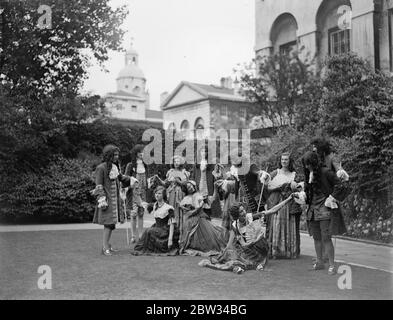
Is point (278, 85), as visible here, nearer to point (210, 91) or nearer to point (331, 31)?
point (331, 31)

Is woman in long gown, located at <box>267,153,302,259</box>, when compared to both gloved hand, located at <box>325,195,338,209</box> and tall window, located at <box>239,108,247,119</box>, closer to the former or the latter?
gloved hand, located at <box>325,195,338,209</box>

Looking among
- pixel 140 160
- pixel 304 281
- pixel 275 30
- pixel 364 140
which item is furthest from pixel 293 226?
pixel 275 30

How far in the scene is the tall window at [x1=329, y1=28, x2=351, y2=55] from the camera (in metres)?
19.1

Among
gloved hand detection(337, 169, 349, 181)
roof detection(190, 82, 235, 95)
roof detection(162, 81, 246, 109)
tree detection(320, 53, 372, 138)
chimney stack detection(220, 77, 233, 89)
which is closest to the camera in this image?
gloved hand detection(337, 169, 349, 181)

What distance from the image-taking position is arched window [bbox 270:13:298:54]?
2077cm

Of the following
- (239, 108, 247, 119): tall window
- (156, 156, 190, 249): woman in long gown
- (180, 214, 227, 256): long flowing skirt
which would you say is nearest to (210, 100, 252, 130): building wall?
(239, 108, 247, 119): tall window

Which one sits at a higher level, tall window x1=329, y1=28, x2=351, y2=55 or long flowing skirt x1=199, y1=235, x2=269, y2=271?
tall window x1=329, y1=28, x2=351, y2=55

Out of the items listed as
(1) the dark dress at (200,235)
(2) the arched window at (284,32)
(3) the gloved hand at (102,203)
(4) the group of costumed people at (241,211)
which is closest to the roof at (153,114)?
(2) the arched window at (284,32)

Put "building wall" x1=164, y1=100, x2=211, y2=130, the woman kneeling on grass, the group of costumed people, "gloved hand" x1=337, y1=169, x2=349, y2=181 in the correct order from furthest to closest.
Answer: "building wall" x1=164, y1=100, x2=211, y2=130, the woman kneeling on grass, the group of costumed people, "gloved hand" x1=337, y1=169, x2=349, y2=181

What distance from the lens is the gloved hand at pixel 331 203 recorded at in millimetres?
6535

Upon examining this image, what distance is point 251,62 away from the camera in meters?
18.1

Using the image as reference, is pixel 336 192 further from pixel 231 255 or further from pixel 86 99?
pixel 86 99

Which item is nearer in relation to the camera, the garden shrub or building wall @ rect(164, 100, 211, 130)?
the garden shrub

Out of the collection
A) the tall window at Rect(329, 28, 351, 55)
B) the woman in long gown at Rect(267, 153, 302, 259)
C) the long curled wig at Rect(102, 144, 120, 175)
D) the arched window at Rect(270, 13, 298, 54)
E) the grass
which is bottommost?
the grass
